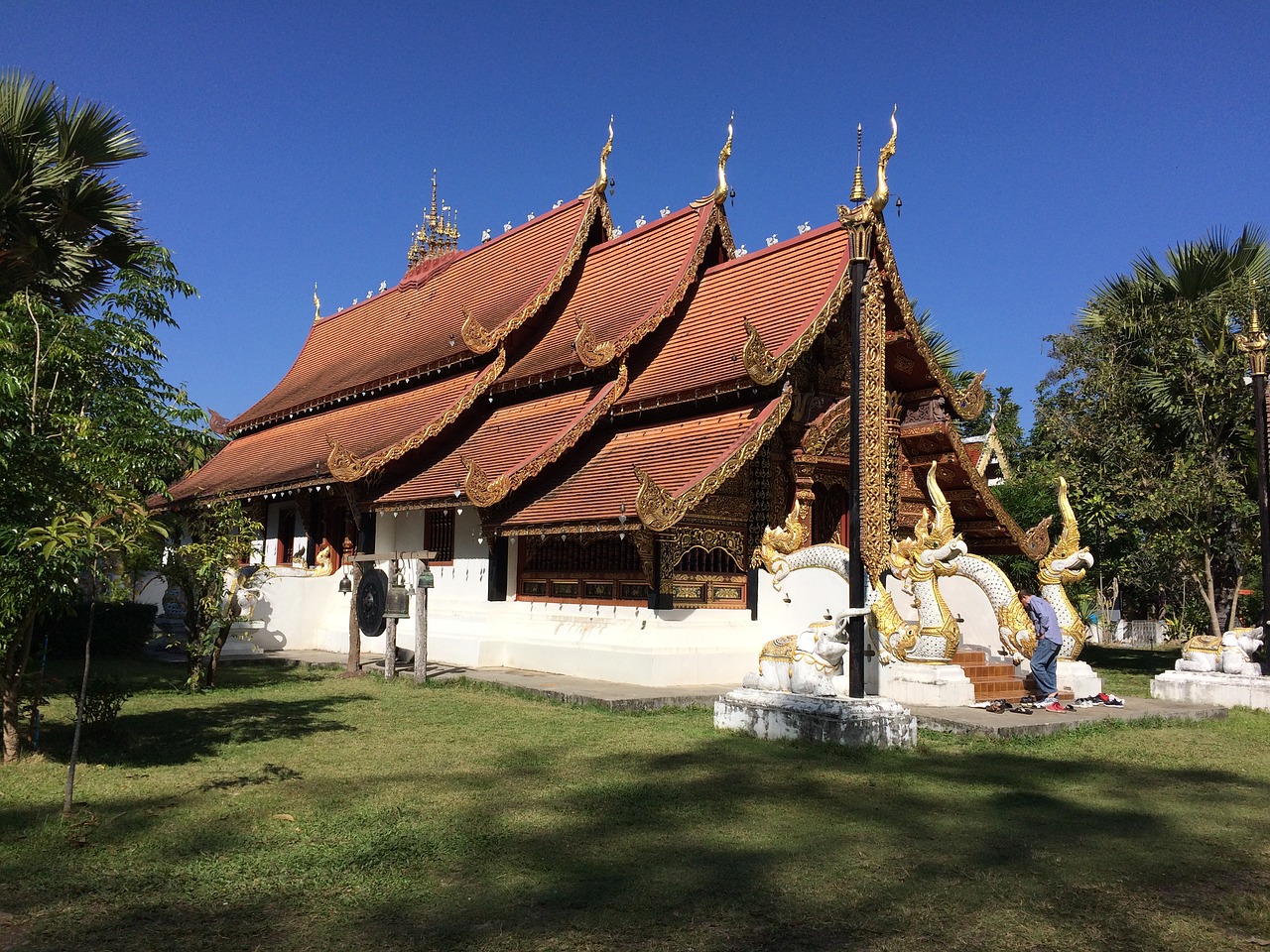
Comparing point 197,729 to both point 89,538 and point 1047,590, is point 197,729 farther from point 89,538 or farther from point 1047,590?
point 1047,590

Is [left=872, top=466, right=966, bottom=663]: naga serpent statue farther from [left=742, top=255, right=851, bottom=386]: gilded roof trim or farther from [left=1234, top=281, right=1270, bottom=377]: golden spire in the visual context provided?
[left=1234, top=281, right=1270, bottom=377]: golden spire

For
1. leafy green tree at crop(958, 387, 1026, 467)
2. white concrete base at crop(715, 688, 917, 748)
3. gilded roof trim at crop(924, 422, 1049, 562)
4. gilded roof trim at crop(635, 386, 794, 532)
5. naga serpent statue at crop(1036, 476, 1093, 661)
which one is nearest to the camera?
white concrete base at crop(715, 688, 917, 748)

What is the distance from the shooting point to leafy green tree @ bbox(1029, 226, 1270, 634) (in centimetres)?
1534

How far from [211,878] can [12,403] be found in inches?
120

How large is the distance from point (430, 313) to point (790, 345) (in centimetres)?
984

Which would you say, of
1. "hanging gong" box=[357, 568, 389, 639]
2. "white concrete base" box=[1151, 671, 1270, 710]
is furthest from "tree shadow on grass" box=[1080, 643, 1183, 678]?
"hanging gong" box=[357, 568, 389, 639]

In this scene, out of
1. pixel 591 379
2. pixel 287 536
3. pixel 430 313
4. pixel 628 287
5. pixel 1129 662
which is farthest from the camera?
pixel 1129 662

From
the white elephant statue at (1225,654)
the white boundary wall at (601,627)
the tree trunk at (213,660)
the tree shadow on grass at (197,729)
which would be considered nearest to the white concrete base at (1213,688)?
the white elephant statue at (1225,654)

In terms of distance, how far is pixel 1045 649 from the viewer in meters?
11.2

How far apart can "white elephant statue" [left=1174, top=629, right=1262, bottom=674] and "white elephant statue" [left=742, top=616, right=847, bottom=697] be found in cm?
574

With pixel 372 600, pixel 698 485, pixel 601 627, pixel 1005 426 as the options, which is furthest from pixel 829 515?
pixel 1005 426

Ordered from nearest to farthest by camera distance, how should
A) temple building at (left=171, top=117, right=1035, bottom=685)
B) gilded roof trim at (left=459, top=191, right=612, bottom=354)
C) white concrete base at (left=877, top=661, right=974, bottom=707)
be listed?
white concrete base at (left=877, top=661, right=974, bottom=707) → temple building at (left=171, top=117, right=1035, bottom=685) → gilded roof trim at (left=459, top=191, right=612, bottom=354)

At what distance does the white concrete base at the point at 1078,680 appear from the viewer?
464 inches

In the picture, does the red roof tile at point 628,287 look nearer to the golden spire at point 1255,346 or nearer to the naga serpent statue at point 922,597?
the naga serpent statue at point 922,597
